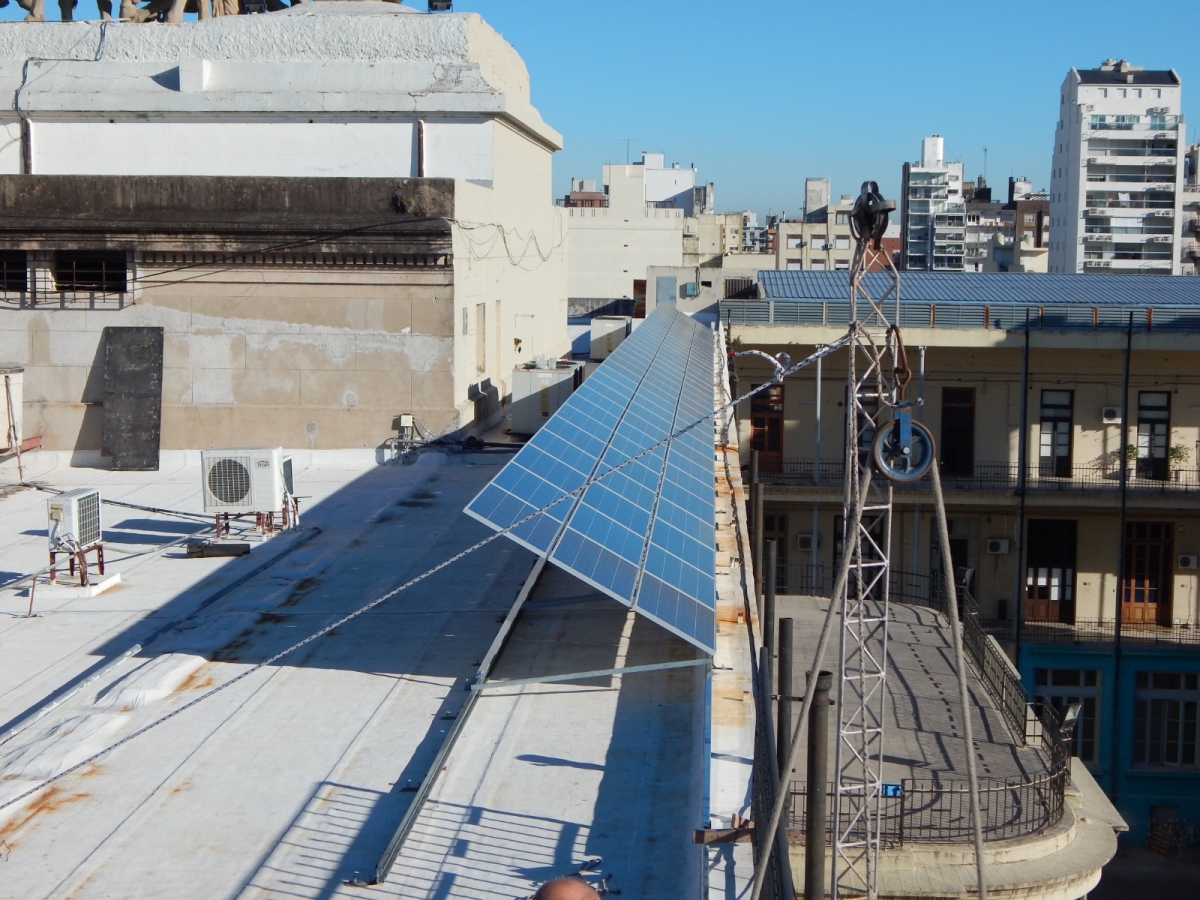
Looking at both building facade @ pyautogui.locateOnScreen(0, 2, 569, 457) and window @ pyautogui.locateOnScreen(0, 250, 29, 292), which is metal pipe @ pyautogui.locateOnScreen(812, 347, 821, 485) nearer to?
building facade @ pyautogui.locateOnScreen(0, 2, 569, 457)

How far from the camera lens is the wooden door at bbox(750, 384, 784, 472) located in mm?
30344

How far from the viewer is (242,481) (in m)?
14.0

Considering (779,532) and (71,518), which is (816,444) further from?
(71,518)

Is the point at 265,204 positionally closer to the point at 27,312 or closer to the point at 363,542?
the point at 27,312

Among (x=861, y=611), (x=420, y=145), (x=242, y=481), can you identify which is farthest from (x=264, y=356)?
(x=861, y=611)

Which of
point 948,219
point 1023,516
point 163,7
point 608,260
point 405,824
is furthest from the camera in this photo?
point 948,219

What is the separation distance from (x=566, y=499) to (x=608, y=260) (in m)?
63.0

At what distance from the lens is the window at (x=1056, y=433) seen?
96.7 ft

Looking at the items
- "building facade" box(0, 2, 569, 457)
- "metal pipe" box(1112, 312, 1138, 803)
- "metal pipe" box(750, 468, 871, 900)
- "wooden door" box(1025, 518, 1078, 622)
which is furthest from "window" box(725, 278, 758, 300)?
"metal pipe" box(750, 468, 871, 900)

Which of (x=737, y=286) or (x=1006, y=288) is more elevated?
(x=737, y=286)

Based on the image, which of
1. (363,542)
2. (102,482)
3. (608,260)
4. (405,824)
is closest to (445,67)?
(102,482)

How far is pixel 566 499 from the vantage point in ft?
29.7

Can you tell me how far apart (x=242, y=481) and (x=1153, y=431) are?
71.9 ft

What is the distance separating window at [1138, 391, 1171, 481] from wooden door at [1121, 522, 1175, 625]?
1.17 m
